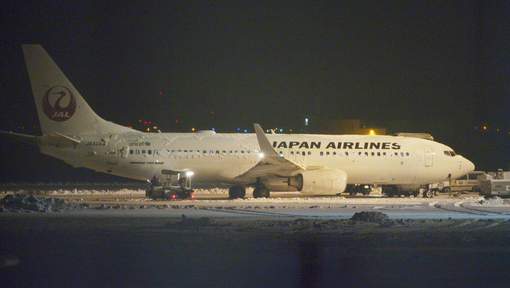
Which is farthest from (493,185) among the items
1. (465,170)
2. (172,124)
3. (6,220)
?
(172,124)

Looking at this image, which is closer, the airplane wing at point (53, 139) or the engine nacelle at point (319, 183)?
the engine nacelle at point (319, 183)

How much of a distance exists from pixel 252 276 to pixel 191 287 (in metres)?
1.81

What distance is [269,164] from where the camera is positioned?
154ft

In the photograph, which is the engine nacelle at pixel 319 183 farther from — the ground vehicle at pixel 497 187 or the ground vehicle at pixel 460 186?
the ground vehicle at pixel 460 186

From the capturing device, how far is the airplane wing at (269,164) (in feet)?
152

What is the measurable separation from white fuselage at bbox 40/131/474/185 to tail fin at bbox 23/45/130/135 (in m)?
0.94

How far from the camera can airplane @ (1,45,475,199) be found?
45.7 metres

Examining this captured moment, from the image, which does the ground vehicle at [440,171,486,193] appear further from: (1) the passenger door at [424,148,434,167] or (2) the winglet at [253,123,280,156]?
(2) the winglet at [253,123,280,156]

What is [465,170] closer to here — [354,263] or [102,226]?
[102,226]

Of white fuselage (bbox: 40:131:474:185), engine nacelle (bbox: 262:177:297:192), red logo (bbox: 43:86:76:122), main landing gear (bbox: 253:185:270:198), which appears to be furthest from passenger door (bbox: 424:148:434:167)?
red logo (bbox: 43:86:76:122)

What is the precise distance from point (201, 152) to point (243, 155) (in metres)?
2.31

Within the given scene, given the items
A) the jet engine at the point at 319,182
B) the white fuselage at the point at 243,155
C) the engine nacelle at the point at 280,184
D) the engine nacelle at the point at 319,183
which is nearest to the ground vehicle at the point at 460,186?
the white fuselage at the point at 243,155

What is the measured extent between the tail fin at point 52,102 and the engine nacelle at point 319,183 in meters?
10.8

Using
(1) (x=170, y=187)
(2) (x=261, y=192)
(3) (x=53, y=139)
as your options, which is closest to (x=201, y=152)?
(1) (x=170, y=187)
